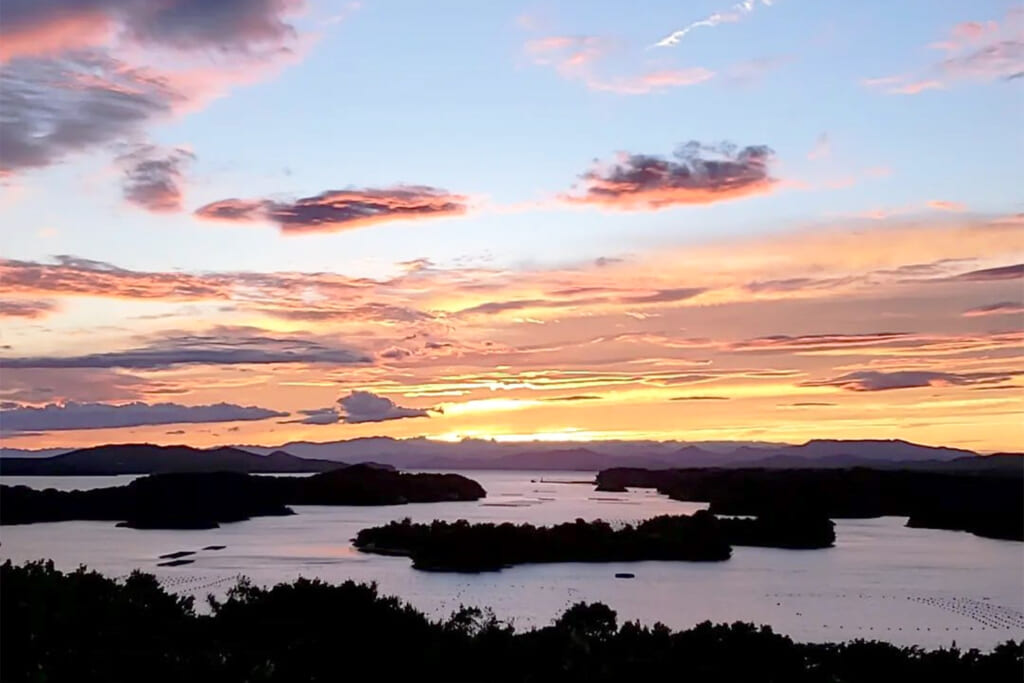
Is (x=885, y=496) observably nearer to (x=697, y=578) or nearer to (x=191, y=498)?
(x=697, y=578)

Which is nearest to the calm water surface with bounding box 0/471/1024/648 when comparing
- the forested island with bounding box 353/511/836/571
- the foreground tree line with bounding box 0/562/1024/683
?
the forested island with bounding box 353/511/836/571

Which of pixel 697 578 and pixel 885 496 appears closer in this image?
pixel 697 578

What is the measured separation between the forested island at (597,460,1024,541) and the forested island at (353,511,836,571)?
74.5 feet

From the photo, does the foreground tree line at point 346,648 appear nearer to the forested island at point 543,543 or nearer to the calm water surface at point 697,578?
the calm water surface at point 697,578

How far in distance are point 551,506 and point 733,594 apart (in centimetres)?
10654

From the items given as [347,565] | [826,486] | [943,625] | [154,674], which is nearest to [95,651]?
[154,674]

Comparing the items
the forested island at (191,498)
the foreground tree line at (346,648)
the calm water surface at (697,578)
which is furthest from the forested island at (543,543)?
the foreground tree line at (346,648)

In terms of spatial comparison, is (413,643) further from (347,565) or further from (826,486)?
(826,486)

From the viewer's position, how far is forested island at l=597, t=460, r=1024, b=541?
11381 centimetres

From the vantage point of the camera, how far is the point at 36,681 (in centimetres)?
1688

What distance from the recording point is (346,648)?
2864 cm

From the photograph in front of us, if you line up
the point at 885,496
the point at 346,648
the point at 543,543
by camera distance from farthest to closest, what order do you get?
1. the point at 885,496
2. the point at 543,543
3. the point at 346,648

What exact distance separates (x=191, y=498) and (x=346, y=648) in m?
111

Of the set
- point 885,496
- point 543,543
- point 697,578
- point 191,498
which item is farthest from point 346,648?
point 885,496
